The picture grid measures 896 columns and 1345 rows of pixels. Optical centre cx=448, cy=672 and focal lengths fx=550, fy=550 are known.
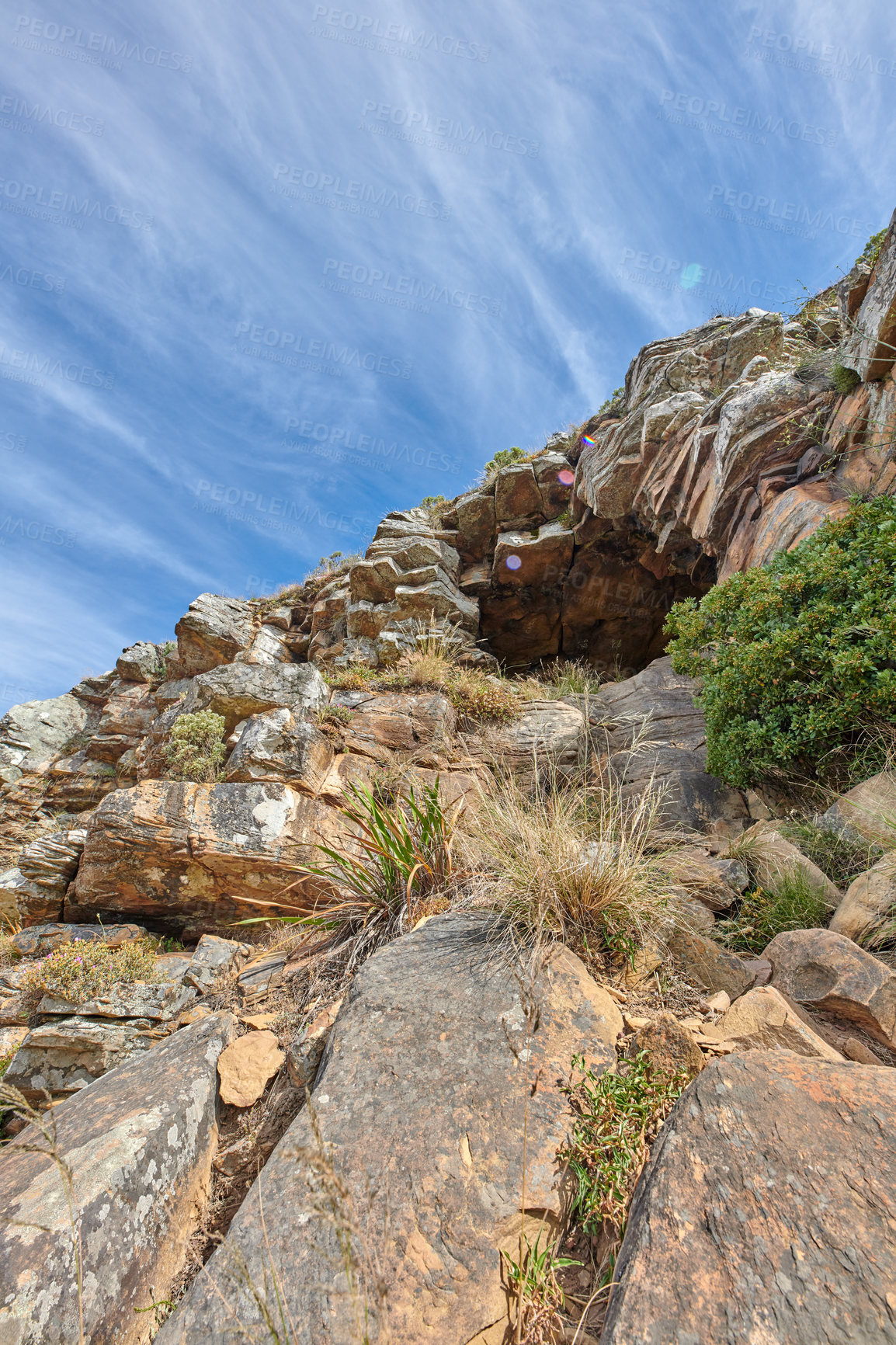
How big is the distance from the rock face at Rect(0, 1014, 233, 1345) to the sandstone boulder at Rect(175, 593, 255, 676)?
1095 cm

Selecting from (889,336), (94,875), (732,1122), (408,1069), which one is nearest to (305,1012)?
(408,1069)

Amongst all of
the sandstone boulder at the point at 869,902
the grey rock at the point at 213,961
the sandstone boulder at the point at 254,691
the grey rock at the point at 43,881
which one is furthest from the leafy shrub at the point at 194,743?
the sandstone boulder at the point at 869,902

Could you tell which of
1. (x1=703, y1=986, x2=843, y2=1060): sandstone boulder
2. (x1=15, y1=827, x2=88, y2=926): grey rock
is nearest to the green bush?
(x1=703, y1=986, x2=843, y2=1060): sandstone boulder

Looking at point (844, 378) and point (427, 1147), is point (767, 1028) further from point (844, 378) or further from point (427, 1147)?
point (844, 378)

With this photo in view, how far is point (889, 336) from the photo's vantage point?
618 cm

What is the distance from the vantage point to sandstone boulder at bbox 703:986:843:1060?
228cm

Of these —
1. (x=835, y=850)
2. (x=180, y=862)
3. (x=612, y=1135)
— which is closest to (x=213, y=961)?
(x=180, y=862)

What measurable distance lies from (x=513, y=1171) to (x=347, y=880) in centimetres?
236

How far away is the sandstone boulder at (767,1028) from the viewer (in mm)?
2283

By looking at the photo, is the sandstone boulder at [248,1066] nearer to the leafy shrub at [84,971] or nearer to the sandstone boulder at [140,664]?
the leafy shrub at [84,971]

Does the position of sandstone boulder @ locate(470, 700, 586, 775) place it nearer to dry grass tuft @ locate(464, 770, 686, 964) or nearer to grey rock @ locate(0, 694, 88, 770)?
dry grass tuft @ locate(464, 770, 686, 964)

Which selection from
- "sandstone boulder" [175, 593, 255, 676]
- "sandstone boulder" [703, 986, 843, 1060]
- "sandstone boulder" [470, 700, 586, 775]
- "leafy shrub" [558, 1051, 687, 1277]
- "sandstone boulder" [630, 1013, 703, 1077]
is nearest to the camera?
"leafy shrub" [558, 1051, 687, 1277]

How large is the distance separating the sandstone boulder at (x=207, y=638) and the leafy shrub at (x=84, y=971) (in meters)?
8.61

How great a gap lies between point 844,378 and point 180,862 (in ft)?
32.0
